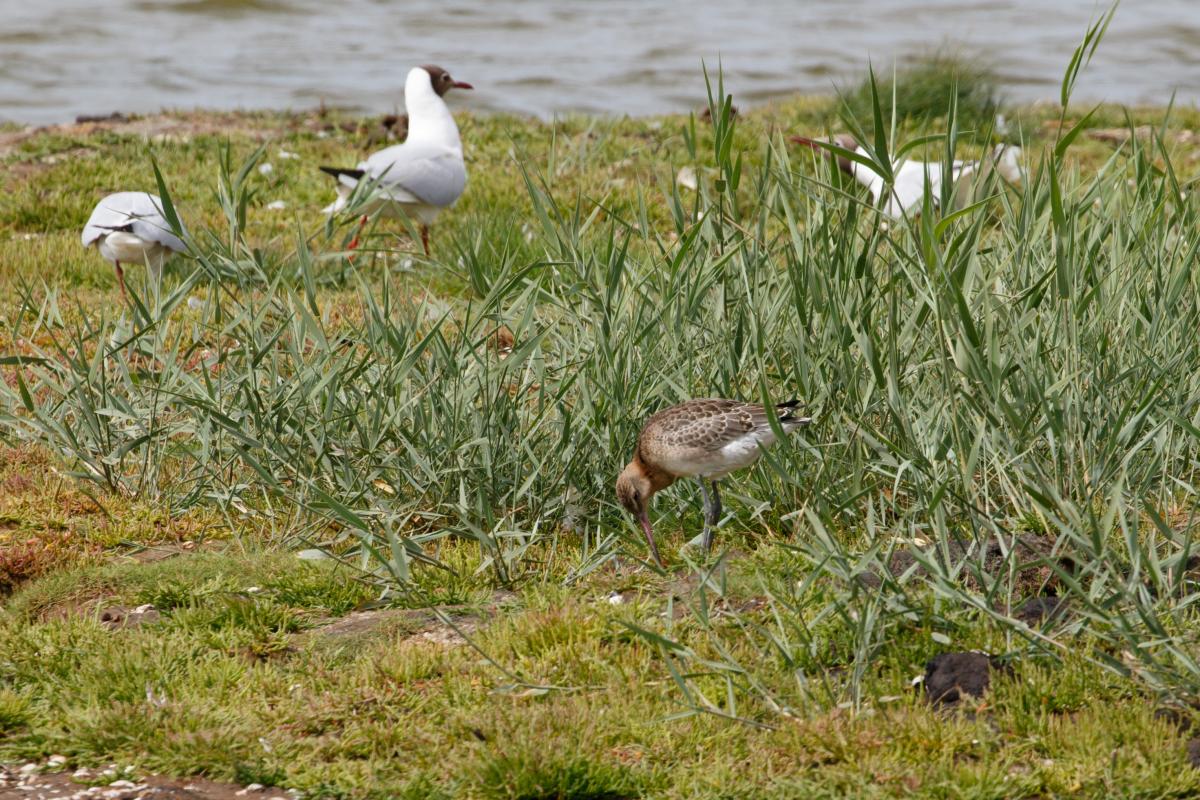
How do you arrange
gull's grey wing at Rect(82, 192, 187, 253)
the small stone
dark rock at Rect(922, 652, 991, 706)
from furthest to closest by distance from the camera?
1. the small stone
2. gull's grey wing at Rect(82, 192, 187, 253)
3. dark rock at Rect(922, 652, 991, 706)

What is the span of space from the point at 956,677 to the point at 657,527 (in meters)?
1.50

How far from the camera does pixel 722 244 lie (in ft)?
18.0

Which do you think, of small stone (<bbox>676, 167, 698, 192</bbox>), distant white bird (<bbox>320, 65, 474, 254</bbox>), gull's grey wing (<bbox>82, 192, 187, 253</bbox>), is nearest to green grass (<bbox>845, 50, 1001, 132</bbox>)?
small stone (<bbox>676, 167, 698, 192</bbox>)

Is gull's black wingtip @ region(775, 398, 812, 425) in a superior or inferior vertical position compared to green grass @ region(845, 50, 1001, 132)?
inferior

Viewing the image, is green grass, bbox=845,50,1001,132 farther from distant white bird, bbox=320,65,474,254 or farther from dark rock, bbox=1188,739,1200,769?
dark rock, bbox=1188,739,1200,769

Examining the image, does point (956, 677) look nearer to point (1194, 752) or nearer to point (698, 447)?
point (1194, 752)

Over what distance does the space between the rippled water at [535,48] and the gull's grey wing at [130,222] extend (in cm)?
896

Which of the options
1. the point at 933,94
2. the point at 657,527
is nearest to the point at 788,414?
the point at 657,527

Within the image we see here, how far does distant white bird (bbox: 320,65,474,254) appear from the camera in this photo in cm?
895

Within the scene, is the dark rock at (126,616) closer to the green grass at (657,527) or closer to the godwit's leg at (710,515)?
the green grass at (657,527)

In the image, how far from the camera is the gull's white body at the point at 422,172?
8969 mm

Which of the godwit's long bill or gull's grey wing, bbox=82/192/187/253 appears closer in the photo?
the godwit's long bill

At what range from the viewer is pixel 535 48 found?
22.1m

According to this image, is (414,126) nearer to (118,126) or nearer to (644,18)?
(118,126)
